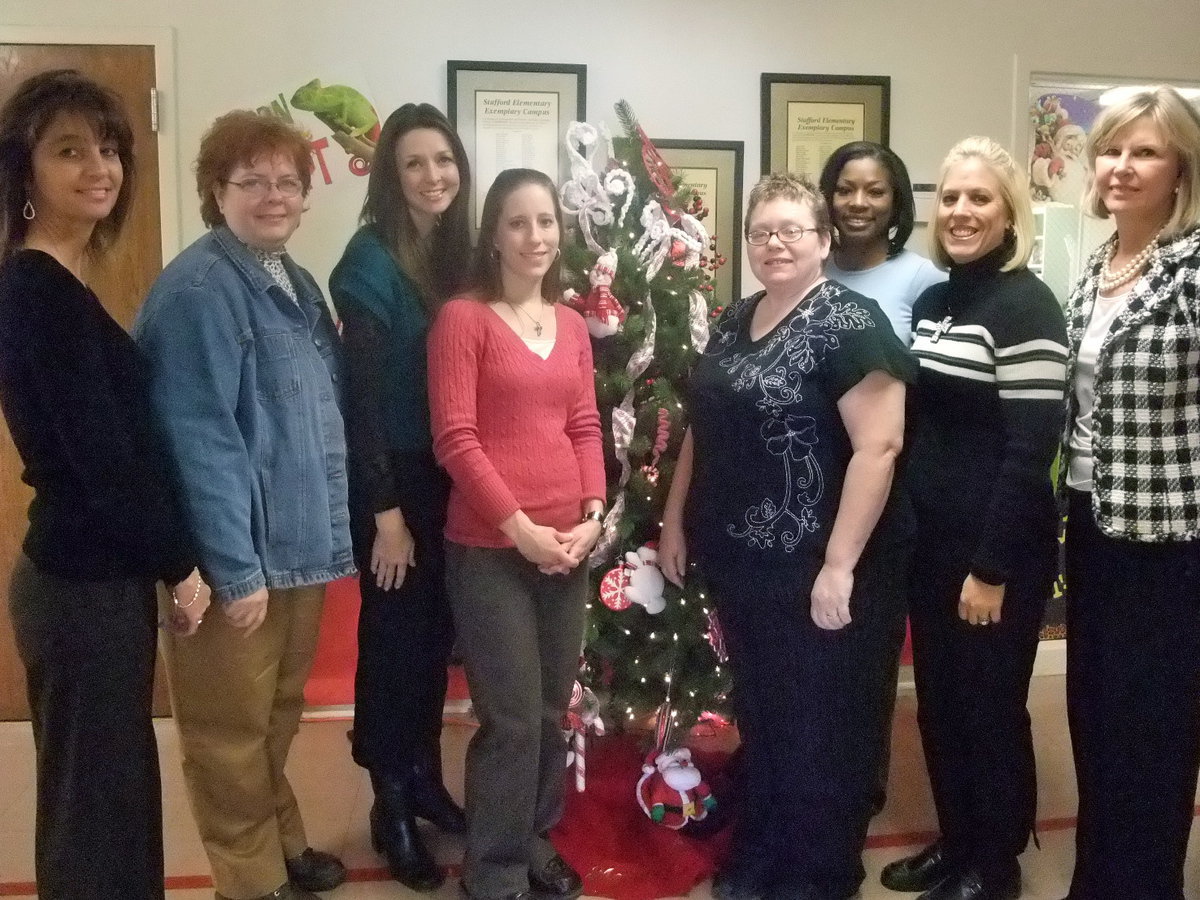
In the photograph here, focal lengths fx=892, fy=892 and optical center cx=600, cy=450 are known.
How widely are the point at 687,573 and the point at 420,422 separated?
0.70 m

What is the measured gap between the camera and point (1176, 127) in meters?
1.51

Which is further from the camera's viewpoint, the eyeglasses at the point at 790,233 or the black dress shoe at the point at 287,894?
the black dress shoe at the point at 287,894

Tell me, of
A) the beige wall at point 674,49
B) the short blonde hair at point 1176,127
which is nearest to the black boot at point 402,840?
the beige wall at point 674,49

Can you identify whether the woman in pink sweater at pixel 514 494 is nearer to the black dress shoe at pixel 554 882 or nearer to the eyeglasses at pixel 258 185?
the black dress shoe at pixel 554 882

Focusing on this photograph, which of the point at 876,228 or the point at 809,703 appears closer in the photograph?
the point at 809,703

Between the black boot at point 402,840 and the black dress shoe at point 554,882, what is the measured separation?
0.24 meters

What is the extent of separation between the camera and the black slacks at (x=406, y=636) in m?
1.78

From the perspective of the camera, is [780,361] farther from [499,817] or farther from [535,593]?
[499,817]

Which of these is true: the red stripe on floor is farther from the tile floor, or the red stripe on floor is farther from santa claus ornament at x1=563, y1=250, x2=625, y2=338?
santa claus ornament at x1=563, y1=250, x2=625, y2=338

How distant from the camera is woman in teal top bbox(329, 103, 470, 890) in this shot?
1691mm

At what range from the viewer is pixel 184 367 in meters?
1.45

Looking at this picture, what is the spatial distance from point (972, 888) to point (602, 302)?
1428 millimetres

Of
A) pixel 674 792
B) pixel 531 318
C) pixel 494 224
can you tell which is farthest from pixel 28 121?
pixel 674 792

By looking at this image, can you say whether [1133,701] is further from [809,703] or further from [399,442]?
[399,442]
